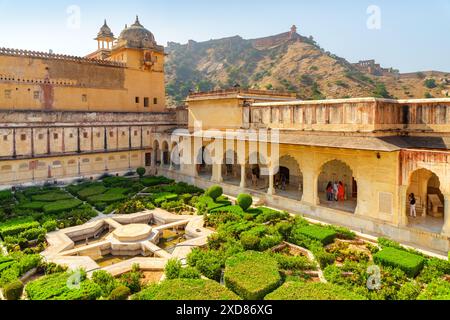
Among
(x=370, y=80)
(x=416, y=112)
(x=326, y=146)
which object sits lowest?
(x=326, y=146)

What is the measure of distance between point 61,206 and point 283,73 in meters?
75.4

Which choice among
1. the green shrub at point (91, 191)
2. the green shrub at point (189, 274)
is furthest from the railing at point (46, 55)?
the green shrub at point (189, 274)

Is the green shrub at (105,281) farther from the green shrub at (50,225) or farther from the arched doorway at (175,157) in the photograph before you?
the arched doorway at (175,157)

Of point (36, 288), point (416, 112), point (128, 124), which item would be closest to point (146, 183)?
point (128, 124)

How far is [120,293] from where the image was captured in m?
10.4

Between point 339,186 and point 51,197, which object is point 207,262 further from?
point 51,197

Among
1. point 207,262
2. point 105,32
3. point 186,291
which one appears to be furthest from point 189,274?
point 105,32

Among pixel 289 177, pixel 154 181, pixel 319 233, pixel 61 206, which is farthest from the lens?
pixel 154 181

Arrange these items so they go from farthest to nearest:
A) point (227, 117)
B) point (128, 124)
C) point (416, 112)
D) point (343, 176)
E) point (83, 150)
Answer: point (128, 124), point (83, 150), point (227, 117), point (343, 176), point (416, 112)

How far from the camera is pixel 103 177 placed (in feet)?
96.5

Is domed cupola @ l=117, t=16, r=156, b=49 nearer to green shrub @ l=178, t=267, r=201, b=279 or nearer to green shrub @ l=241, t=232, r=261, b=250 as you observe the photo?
green shrub @ l=241, t=232, r=261, b=250

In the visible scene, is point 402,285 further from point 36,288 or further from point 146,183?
point 146,183

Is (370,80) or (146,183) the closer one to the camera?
(146,183)
